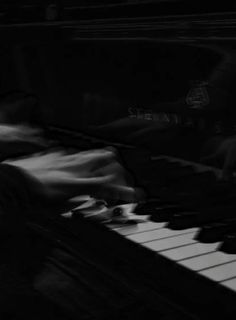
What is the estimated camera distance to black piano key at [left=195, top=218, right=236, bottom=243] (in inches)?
49.5

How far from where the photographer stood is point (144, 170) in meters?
1.75

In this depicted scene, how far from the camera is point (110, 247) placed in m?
1.30

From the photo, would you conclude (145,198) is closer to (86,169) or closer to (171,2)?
(86,169)

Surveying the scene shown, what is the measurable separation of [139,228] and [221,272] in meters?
0.31

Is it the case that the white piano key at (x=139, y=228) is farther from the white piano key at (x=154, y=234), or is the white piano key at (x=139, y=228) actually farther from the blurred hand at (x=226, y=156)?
the blurred hand at (x=226, y=156)

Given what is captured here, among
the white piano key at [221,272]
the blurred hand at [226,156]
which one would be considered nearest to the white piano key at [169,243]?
the white piano key at [221,272]

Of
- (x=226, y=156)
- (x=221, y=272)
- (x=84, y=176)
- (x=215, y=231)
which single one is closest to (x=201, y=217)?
(x=215, y=231)

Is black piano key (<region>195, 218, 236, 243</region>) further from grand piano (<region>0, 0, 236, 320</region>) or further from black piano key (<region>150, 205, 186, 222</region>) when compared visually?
black piano key (<region>150, 205, 186, 222</region>)

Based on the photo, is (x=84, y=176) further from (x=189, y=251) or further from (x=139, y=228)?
(x=189, y=251)

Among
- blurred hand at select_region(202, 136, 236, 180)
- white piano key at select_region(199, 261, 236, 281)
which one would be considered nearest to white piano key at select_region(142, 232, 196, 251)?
white piano key at select_region(199, 261, 236, 281)

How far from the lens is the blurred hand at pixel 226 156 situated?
1.48 m

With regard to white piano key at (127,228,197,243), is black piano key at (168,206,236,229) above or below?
below

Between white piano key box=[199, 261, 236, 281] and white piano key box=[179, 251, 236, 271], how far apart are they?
16mm

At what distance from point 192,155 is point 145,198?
0.18m
